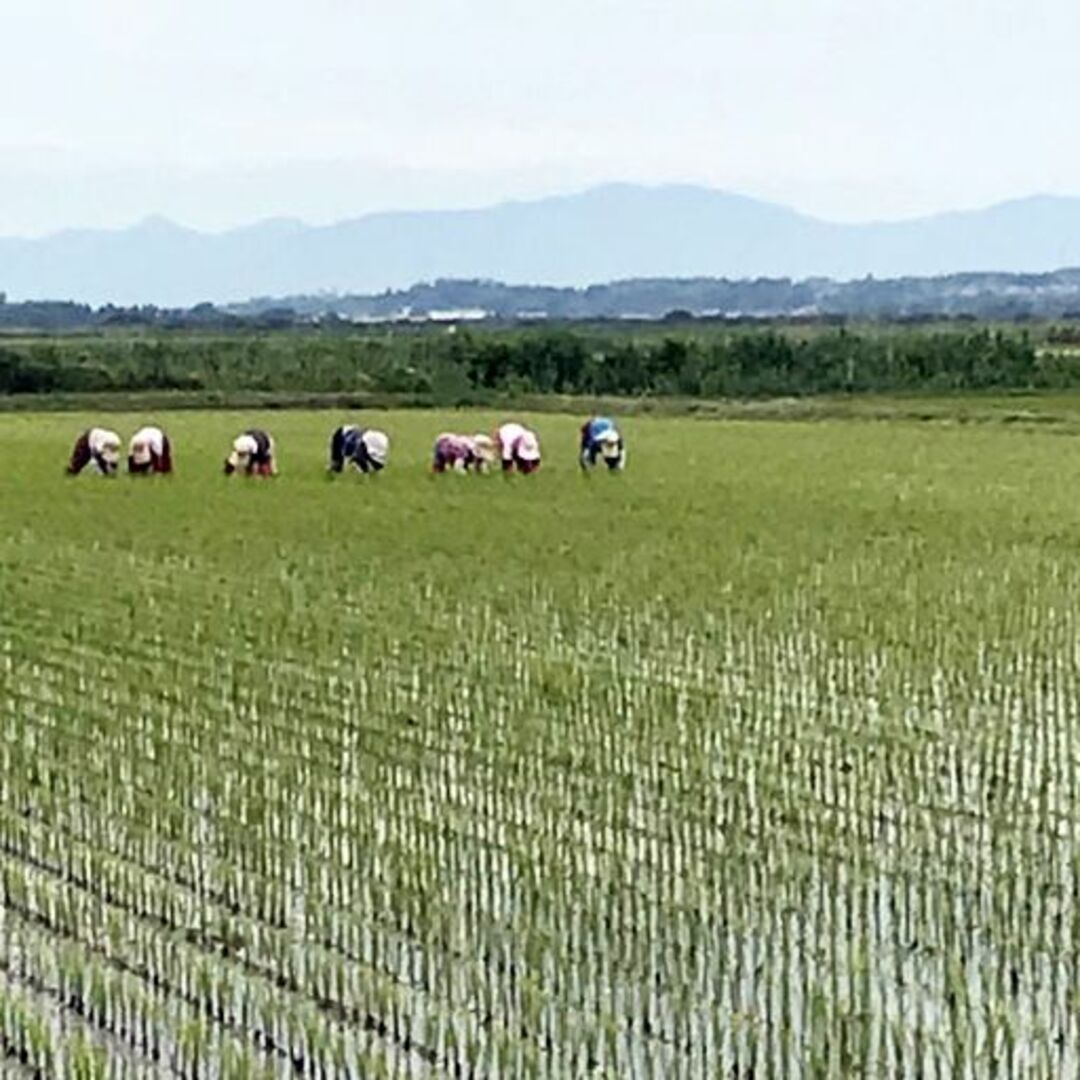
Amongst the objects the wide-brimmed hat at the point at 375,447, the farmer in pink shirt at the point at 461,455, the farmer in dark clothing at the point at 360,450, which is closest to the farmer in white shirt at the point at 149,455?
the farmer in dark clothing at the point at 360,450

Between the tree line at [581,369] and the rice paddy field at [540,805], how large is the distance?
20267mm

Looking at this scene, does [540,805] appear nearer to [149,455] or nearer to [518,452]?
[518,452]

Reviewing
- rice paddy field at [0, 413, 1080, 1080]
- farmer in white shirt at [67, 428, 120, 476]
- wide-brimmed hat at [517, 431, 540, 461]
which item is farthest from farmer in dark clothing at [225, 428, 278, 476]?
rice paddy field at [0, 413, 1080, 1080]

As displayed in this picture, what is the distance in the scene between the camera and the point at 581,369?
1416 inches

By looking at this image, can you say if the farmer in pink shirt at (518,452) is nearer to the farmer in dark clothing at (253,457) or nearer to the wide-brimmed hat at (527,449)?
the wide-brimmed hat at (527,449)

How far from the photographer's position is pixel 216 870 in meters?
5.93

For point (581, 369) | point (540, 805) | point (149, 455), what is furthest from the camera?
point (581, 369)

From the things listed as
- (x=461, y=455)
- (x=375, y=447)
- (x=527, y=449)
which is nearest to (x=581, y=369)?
(x=461, y=455)

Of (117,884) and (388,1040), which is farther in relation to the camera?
(117,884)

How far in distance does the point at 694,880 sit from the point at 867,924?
1.85 feet

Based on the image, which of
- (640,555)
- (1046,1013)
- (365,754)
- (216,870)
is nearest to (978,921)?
(1046,1013)

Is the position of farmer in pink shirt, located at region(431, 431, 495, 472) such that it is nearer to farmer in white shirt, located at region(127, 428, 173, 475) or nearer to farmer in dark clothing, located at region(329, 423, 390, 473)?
farmer in dark clothing, located at region(329, 423, 390, 473)

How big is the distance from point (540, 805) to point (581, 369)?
29.5m

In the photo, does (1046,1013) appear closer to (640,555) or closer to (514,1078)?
(514,1078)
